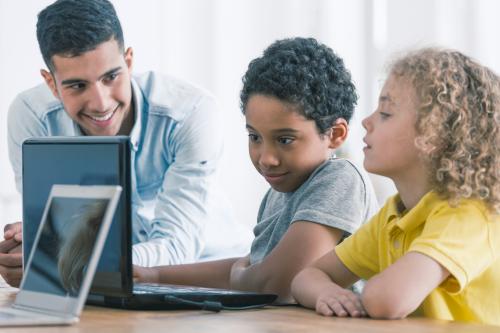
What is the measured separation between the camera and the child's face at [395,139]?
1.39m

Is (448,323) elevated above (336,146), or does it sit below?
below

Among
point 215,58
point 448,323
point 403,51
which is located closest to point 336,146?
point 403,51

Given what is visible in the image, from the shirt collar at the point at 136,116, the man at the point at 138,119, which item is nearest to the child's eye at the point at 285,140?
the man at the point at 138,119

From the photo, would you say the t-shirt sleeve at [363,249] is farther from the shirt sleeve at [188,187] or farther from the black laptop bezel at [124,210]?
the shirt sleeve at [188,187]

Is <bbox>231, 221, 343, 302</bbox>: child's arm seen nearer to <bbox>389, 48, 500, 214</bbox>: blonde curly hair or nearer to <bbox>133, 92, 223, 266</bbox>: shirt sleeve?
<bbox>389, 48, 500, 214</bbox>: blonde curly hair

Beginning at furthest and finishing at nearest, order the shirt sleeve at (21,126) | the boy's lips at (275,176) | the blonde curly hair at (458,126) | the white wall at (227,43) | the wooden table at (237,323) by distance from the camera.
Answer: the white wall at (227,43) < the shirt sleeve at (21,126) < the boy's lips at (275,176) < the blonde curly hair at (458,126) < the wooden table at (237,323)

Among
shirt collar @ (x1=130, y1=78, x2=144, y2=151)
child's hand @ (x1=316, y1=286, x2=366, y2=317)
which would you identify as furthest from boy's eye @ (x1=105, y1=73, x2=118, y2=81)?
child's hand @ (x1=316, y1=286, x2=366, y2=317)

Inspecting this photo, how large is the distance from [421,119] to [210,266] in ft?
2.04

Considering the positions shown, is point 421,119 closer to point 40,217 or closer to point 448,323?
point 448,323

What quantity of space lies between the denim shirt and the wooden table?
3.08 feet

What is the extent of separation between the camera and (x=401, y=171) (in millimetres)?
1402

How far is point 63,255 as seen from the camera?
4.03 feet

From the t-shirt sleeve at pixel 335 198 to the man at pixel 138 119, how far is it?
52 centimetres

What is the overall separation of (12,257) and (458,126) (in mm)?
835
